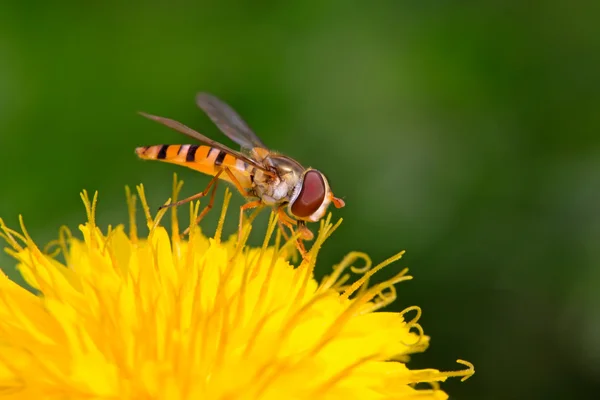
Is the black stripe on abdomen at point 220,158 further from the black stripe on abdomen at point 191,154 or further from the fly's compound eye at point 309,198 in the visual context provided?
the fly's compound eye at point 309,198

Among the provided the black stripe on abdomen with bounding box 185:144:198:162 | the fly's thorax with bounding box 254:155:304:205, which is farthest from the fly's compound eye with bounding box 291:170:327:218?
the black stripe on abdomen with bounding box 185:144:198:162

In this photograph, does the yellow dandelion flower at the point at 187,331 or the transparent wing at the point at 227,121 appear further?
the transparent wing at the point at 227,121

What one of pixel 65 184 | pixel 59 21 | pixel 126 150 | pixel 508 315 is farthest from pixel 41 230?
pixel 508 315

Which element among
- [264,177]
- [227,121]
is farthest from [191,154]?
[227,121]

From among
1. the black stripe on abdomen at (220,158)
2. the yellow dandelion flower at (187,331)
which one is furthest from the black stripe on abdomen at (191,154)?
the yellow dandelion flower at (187,331)

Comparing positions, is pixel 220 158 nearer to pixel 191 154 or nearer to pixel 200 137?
pixel 191 154

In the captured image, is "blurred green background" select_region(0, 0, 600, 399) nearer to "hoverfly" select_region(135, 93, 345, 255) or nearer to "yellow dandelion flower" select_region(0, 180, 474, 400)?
"hoverfly" select_region(135, 93, 345, 255)
